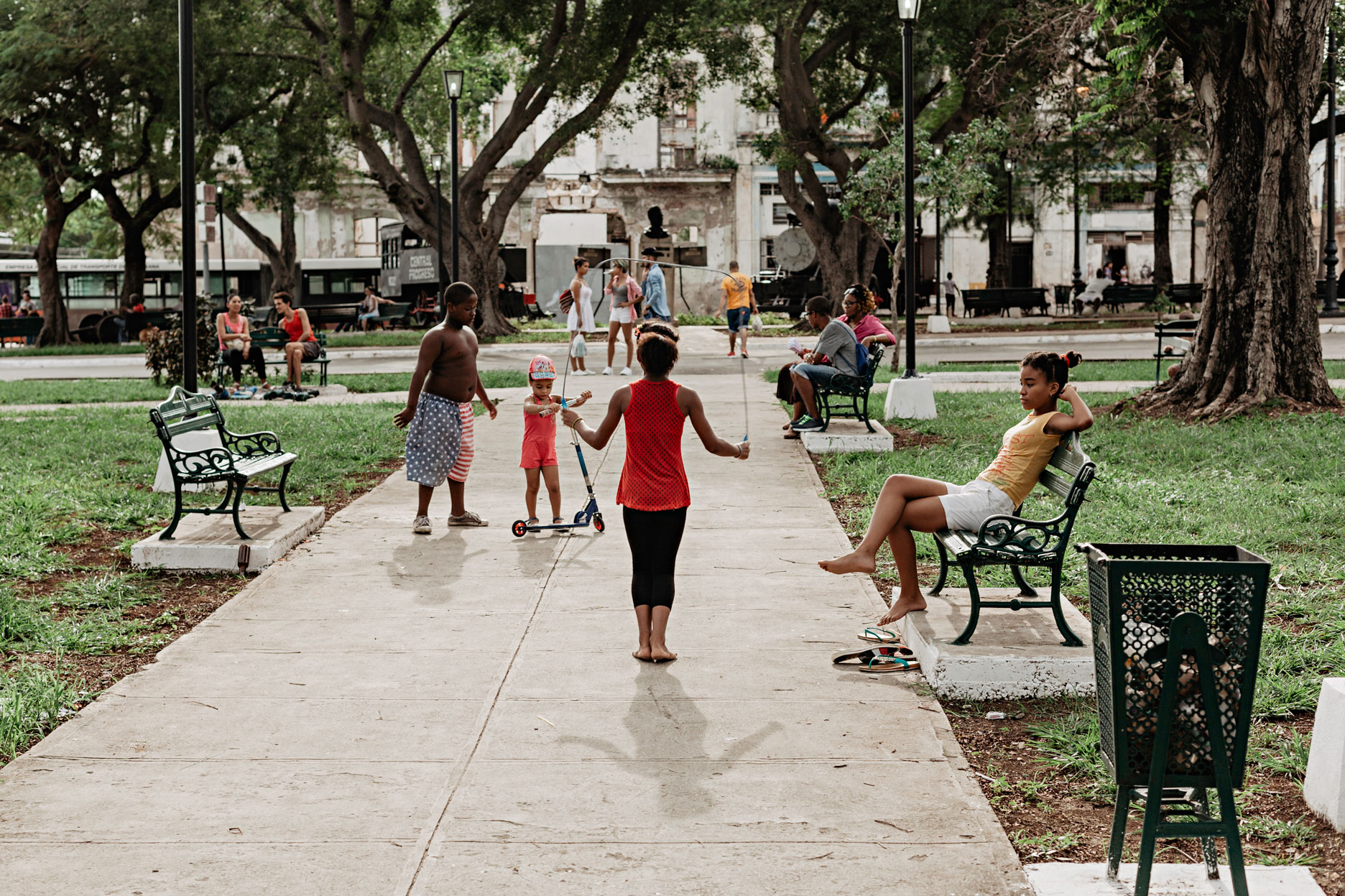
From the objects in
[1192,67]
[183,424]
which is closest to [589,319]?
[1192,67]

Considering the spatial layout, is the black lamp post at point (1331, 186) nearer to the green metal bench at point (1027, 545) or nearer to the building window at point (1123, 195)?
the building window at point (1123, 195)

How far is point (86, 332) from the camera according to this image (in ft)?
117

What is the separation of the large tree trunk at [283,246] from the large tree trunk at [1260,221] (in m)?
29.3

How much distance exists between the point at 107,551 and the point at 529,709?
417 centimetres

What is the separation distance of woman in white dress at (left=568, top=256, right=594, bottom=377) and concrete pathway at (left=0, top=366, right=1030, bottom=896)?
10.00 m

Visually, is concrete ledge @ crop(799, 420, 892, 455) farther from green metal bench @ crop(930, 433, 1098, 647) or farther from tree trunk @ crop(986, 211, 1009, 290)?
tree trunk @ crop(986, 211, 1009, 290)

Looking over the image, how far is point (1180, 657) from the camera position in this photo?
3350mm

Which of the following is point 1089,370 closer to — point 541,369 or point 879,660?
point 541,369

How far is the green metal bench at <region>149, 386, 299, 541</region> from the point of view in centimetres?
805

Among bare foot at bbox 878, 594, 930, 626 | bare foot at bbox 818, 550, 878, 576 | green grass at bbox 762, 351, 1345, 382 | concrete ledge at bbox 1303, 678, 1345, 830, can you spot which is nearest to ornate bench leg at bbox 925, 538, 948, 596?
bare foot at bbox 878, 594, 930, 626

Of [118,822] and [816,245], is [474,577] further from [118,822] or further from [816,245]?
[816,245]

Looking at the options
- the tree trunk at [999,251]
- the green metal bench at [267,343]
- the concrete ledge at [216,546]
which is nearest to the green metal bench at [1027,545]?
the concrete ledge at [216,546]

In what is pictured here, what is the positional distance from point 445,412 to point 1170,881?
6138 mm

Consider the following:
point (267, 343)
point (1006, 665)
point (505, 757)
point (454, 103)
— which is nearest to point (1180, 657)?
point (1006, 665)
